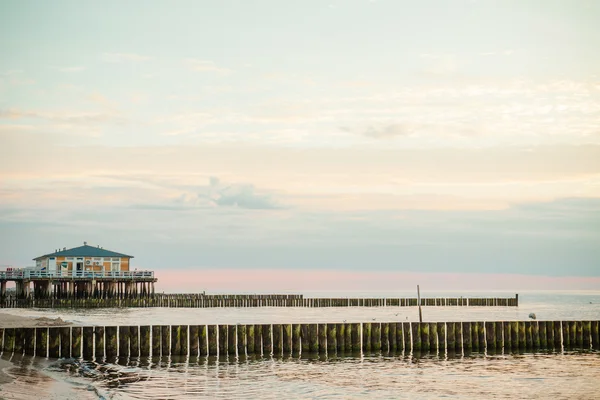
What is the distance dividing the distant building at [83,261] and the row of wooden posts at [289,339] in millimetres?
59256

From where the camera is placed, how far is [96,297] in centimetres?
8762

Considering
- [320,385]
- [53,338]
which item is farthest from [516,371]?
[53,338]

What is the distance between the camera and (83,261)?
88.4m

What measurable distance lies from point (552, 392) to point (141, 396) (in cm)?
1395

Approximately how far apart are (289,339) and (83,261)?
62885 millimetres

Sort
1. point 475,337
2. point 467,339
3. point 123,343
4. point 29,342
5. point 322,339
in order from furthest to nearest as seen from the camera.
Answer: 1. point 475,337
2. point 467,339
3. point 322,339
4. point 123,343
5. point 29,342

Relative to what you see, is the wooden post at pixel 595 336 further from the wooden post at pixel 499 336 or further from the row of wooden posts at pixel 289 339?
the wooden post at pixel 499 336

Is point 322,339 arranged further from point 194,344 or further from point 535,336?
point 535,336

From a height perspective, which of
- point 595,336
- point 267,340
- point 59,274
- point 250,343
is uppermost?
point 59,274

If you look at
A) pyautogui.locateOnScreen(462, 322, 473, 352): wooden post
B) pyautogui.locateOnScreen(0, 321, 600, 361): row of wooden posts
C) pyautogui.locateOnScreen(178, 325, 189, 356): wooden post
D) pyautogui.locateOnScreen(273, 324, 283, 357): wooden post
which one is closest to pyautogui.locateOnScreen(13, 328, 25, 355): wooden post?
pyautogui.locateOnScreen(0, 321, 600, 361): row of wooden posts

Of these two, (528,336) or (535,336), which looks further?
(535,336)

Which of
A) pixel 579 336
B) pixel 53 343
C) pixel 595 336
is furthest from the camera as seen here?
pixel 595 336

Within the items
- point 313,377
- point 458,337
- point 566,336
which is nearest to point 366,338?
point 458,337

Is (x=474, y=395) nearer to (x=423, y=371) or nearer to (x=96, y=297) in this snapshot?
(x=423, y=371)
